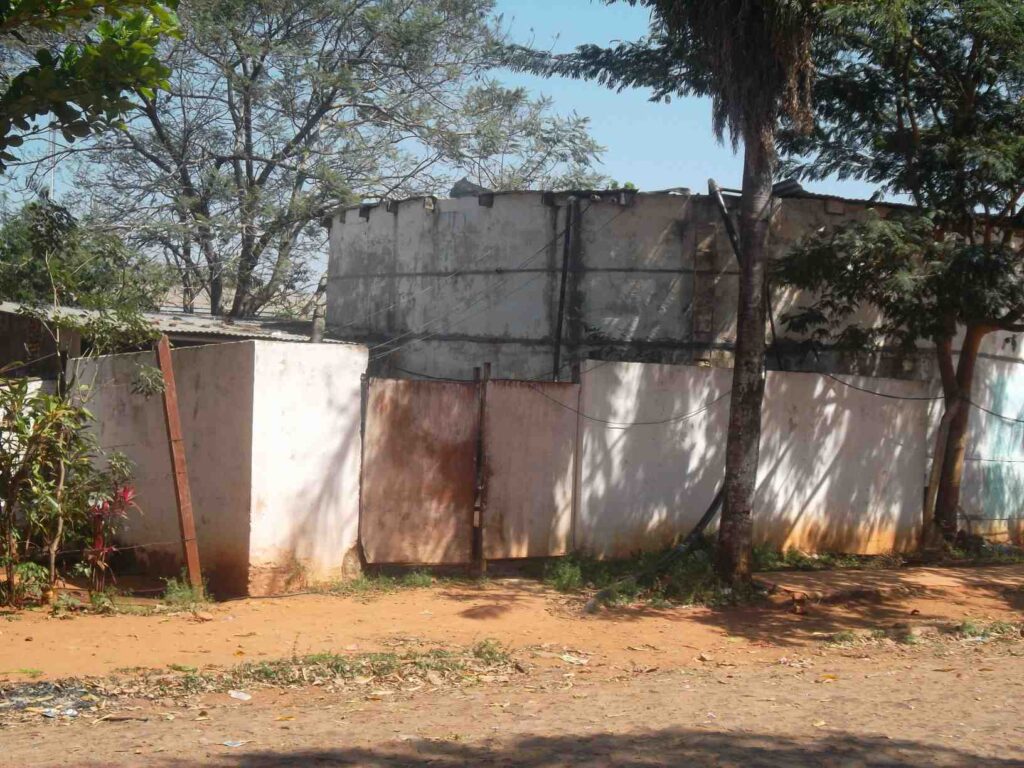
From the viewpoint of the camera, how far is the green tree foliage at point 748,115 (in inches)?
399

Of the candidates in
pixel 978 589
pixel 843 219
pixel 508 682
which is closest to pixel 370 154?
pixel 843 219

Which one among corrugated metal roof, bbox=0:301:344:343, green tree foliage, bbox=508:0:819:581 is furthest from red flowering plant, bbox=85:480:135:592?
green tree foliage, bbox=508:0:819:581

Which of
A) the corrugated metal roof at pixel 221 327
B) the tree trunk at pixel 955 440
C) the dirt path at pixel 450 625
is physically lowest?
the dirt path at pixel 450 625

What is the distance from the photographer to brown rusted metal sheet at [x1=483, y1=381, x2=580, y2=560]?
35.5 ft

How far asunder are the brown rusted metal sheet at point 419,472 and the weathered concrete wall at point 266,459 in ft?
0.87

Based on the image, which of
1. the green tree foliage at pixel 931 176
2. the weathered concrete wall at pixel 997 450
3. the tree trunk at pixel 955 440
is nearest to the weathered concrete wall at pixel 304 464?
the green tree foliage at pixel 931 176

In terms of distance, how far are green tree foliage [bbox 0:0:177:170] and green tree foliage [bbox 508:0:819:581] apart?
18.2 ft

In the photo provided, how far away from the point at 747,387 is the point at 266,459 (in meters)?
4.81

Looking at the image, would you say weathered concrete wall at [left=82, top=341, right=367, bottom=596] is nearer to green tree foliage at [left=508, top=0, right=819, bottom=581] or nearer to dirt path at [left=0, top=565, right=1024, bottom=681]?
dirt path at [left=0, top=565, right=1024, bottom=681]

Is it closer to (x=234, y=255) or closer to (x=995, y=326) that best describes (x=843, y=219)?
(x=995, y=326)

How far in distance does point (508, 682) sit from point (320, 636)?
1813 mm

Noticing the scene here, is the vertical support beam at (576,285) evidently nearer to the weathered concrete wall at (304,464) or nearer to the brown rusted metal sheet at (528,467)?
the brown rusted metal sheet at (528,467)

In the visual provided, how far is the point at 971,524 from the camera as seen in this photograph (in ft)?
50.1

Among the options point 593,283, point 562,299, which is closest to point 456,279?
point 562,299
